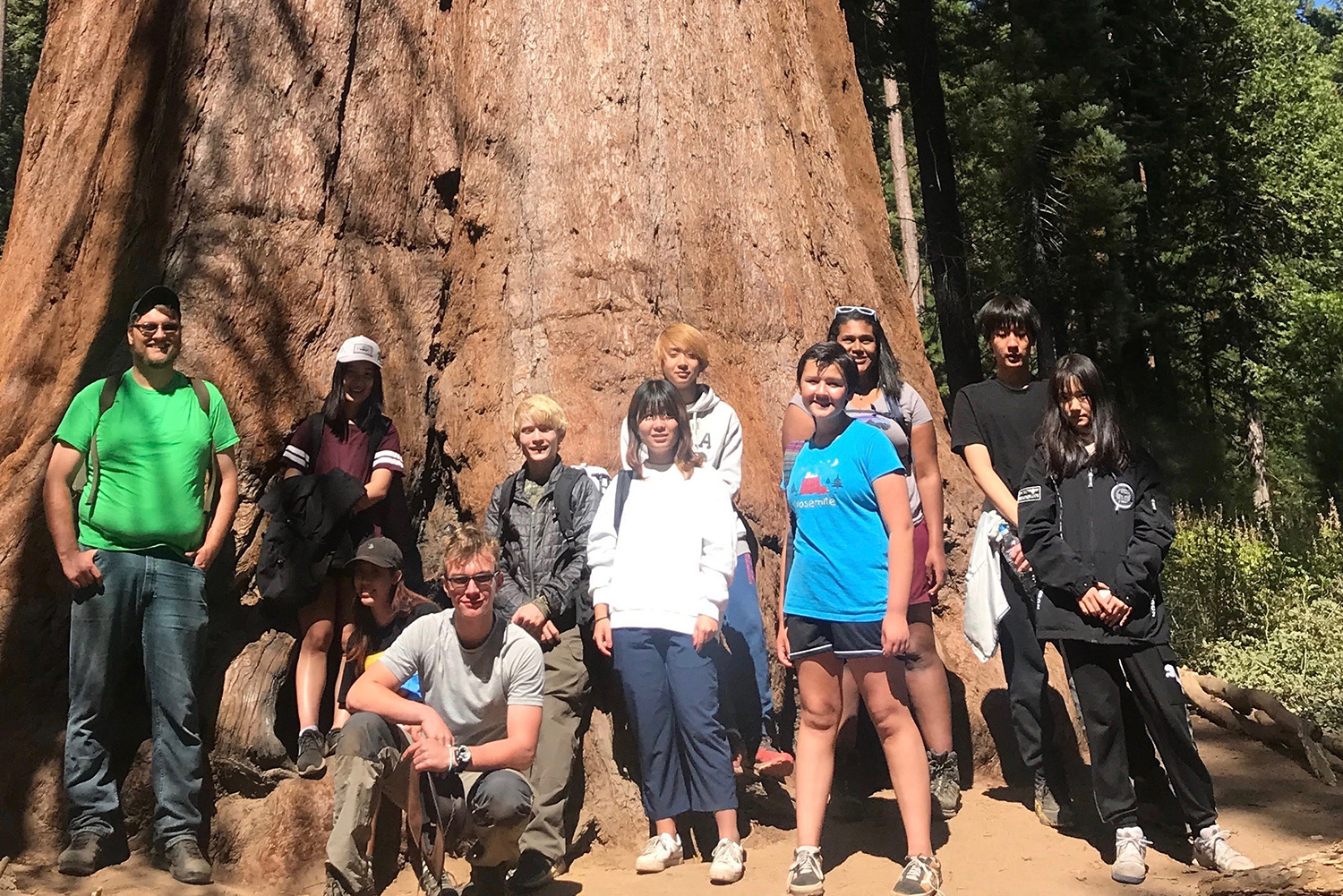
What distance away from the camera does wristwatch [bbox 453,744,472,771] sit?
4.27 m

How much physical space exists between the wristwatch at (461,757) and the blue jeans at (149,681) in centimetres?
120

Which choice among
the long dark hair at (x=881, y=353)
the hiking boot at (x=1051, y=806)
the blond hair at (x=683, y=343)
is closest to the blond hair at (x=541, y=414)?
the blond hair at (x=683, y=343)

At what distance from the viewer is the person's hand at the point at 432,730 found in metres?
4.27

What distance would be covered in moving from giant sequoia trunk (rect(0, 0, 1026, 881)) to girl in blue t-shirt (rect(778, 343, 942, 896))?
113 centimetres

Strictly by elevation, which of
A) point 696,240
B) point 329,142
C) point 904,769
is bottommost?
point 904,769

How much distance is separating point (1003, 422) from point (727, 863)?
2.26m

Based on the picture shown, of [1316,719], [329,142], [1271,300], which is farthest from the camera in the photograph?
[1271,300]

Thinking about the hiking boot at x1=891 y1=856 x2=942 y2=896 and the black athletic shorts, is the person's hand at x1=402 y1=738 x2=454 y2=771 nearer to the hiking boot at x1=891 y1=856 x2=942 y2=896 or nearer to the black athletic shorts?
the black athletic shorts

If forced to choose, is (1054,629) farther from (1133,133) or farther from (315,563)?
(1133,133)

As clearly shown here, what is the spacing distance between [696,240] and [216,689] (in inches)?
129

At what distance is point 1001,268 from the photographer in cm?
1659

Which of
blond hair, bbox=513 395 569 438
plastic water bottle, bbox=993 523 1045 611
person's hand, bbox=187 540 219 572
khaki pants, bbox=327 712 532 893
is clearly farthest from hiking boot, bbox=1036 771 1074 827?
person's hand, bbox=187 540 219 572

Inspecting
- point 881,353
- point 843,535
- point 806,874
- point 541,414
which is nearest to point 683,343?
point 541,414

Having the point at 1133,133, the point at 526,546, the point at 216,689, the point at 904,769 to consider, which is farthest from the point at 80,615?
the point at 1133,133
